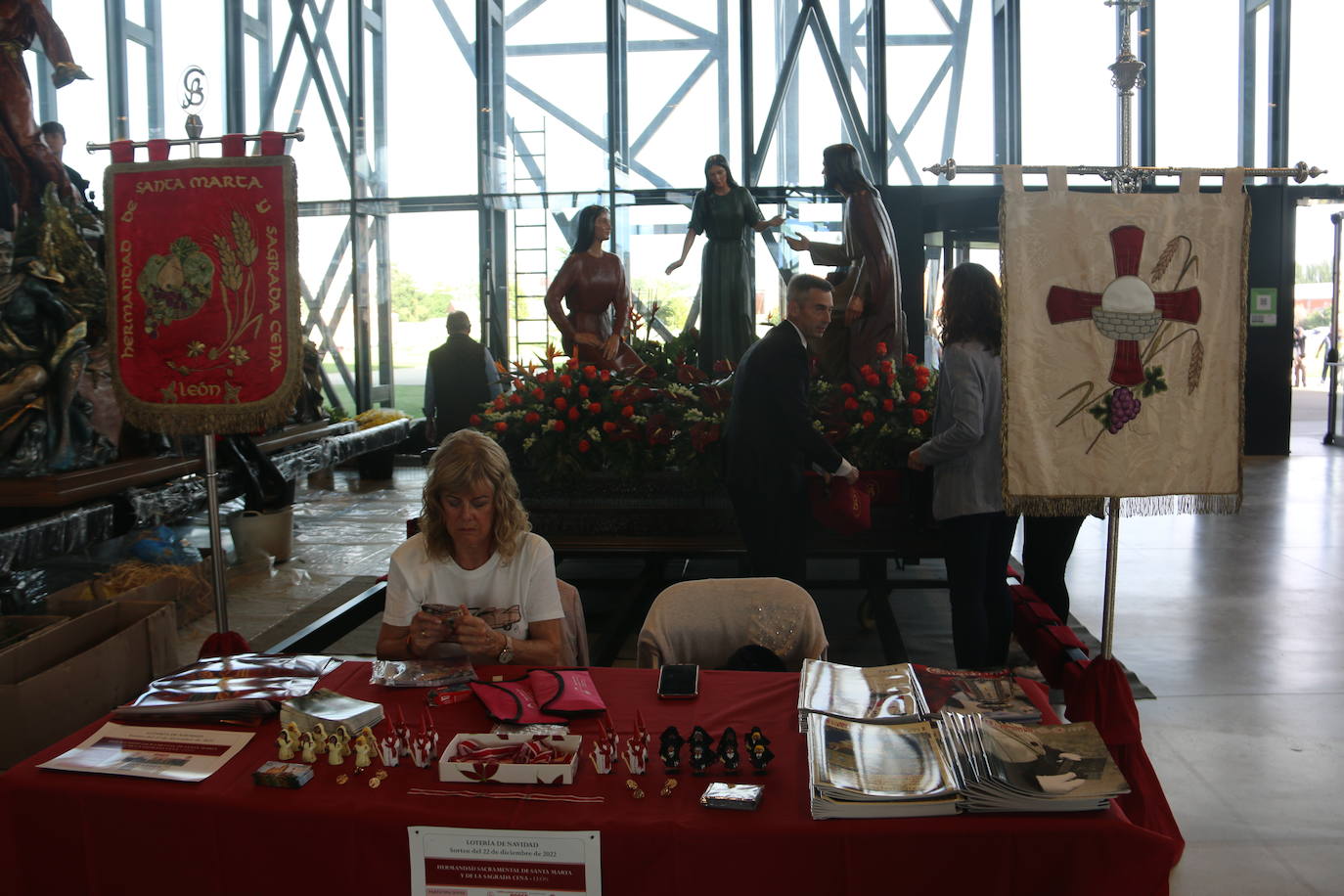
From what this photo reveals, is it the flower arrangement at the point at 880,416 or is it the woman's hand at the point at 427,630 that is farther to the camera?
the flower arrangement at the point at 880,416

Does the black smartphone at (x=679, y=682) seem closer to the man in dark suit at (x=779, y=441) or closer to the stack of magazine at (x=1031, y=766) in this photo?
the stack of magazine at (x=1031, y=766)

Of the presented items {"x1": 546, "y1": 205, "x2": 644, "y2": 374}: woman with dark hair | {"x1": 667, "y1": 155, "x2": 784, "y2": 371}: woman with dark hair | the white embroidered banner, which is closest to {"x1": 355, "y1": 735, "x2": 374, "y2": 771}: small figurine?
the white embroidered banner

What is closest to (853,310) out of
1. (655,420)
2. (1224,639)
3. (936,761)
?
(655,420)

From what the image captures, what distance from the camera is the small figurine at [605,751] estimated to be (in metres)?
1.86

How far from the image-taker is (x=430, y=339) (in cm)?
1230

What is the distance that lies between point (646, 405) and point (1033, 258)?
2.96 meters

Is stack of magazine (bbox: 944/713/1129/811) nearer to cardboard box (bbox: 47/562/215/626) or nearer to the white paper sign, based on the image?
the white paper sign

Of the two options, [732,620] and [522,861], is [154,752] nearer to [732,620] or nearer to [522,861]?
[522,861]

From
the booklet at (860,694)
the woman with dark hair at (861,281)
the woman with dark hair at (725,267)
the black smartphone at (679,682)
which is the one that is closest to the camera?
the booklet at (860,694)

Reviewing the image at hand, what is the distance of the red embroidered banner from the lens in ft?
10.1

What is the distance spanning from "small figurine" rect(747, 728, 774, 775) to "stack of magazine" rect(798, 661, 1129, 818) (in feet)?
0.27

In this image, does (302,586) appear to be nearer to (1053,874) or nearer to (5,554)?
(5,554)

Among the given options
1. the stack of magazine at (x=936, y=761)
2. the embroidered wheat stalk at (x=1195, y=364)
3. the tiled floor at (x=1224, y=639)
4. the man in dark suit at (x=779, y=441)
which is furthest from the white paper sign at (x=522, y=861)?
the man in dark suit at (x=779, y=441)

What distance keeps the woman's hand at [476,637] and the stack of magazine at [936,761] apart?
76 centimetres
